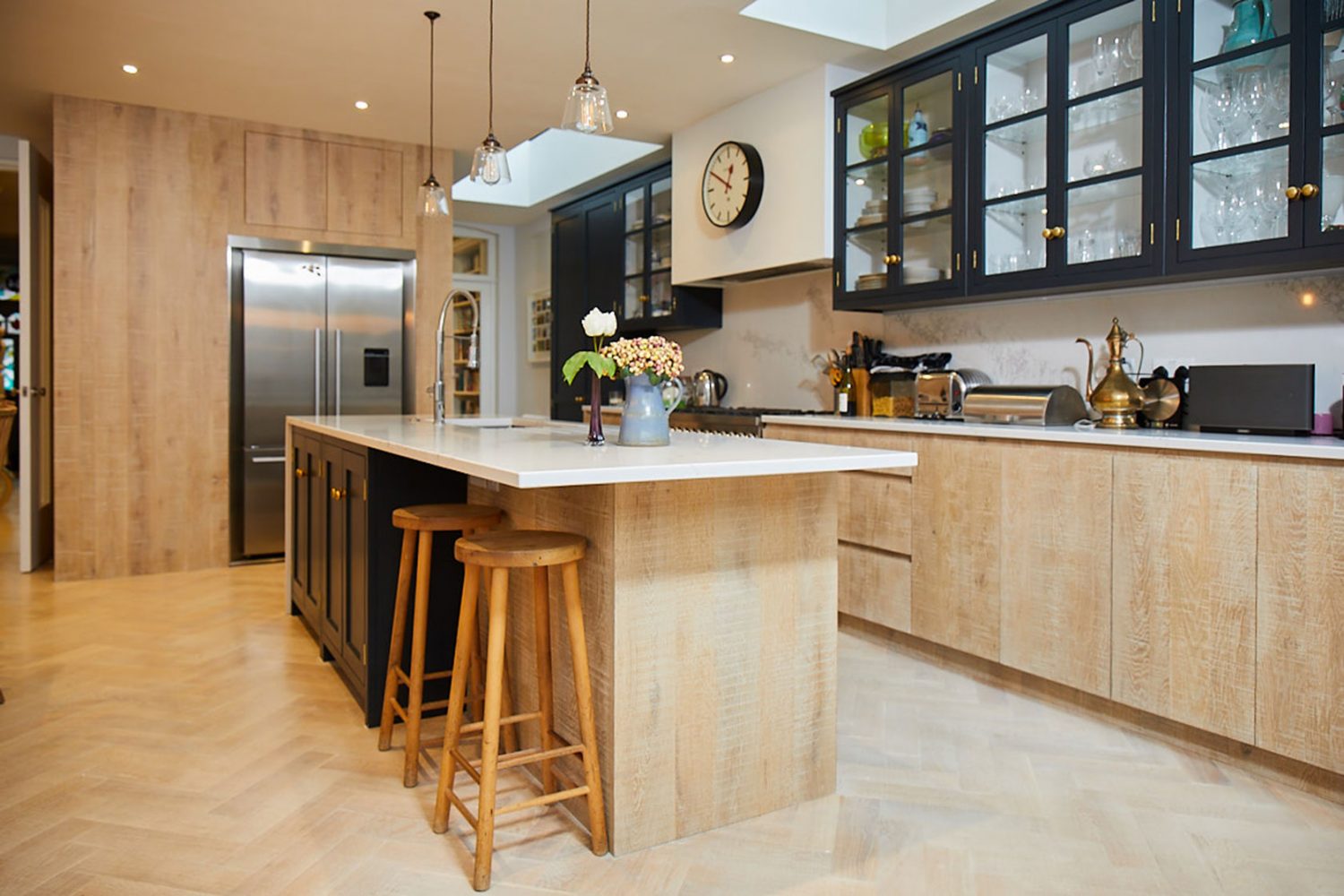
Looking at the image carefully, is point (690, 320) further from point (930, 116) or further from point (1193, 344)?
point (1193, 344)

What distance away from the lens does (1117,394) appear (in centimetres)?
320

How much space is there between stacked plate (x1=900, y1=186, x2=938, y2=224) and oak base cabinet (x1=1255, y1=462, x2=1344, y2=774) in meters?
1.88

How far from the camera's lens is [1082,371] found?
3650 millimetres

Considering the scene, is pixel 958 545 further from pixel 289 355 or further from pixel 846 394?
pixel 289 355

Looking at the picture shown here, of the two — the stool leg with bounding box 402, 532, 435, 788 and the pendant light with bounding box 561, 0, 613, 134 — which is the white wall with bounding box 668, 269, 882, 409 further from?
the stool leg with bounding box 402, 532, 435, 788

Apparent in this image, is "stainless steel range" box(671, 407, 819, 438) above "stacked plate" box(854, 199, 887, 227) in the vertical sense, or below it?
below

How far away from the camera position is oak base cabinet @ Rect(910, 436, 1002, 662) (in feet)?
10.8

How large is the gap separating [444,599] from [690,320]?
3159 mm

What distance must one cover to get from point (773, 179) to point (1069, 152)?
167 cm

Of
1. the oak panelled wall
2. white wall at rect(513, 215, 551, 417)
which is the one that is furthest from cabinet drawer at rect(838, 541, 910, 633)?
white wall at rect(513, 215, 551, 417)

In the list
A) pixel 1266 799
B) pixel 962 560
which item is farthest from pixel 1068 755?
pixel 962 560

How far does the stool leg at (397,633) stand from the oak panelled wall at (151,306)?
3.31m

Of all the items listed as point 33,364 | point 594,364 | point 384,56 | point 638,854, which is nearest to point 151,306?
point 33,364

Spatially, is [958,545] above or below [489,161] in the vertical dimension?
below
